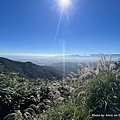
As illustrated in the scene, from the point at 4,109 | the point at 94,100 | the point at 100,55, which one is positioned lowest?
the point at 4,109

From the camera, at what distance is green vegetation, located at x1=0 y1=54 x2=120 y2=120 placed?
3924 millimetres

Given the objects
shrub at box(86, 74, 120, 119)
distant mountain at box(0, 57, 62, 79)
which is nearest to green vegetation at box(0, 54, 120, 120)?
shrub at box(86, 74, 120, 119)

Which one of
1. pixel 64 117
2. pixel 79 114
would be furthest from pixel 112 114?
pixel 64 117

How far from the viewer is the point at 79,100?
4496mm

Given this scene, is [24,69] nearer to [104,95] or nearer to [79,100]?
[79,100]

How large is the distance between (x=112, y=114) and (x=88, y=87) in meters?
0.83

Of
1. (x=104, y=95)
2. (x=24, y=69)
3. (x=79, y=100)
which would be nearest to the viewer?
(x=104, y=95)

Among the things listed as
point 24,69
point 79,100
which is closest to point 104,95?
point 79,100

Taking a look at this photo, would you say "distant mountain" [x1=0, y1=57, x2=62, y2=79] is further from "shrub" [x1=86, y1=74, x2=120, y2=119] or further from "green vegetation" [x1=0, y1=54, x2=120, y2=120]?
"shrub" [x1=86, y1=74, x2=120, y2=119]

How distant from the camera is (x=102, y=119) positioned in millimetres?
4004

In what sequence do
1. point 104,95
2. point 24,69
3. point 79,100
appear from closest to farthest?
1. point 104,95
2. point 79,100
3. point 24,69

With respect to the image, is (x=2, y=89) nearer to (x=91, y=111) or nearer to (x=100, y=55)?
(x=91, y=111)

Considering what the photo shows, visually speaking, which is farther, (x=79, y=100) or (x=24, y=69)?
(x=24, y=69)

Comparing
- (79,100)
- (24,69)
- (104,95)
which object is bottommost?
(24,69)
